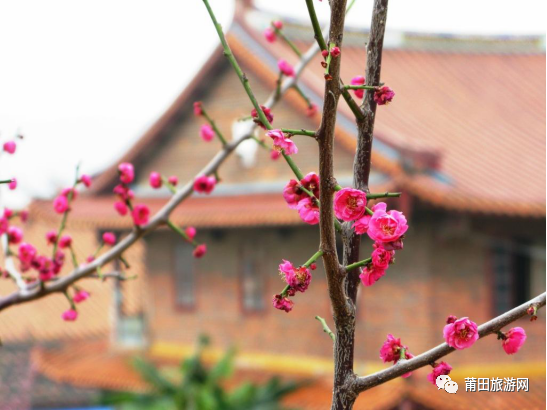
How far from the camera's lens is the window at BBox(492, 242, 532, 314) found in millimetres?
7176

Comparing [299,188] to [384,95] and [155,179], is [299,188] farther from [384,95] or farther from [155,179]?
[155,179]

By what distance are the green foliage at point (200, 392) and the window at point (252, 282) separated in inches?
26.4

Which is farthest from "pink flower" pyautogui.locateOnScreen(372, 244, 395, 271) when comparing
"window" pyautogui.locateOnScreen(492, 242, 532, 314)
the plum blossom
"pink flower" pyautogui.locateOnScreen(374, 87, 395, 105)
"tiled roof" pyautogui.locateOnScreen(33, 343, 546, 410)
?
"window" pyautogui.locateOnScreen(492, 242, 532, 314)

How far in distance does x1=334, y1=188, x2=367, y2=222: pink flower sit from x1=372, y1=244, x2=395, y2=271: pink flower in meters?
0.07

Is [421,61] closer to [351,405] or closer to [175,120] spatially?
[175,120]

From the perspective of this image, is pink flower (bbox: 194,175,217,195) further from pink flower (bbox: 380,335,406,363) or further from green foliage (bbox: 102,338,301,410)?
green foliage (bbox: 102,338,301,410)

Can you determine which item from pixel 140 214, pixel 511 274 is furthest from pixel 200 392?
pixel 140 214

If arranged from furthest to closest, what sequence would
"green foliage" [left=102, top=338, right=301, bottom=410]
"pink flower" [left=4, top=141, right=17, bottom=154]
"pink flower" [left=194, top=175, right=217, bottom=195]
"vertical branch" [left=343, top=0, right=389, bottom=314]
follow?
"green foliage" [left=102, top=338, right=301, bottom=410] < "pink flower" [left=194, top=175, right=217, bottom=195] < "pink flower" [left=4, top=141, right=17, bottom=154] < "vertical branch" [left=343, top=0, right=389, bottom=314]

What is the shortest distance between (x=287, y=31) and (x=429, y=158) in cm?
344

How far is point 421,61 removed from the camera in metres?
10.2

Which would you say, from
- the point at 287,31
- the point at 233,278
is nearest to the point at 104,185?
the point at 233,278

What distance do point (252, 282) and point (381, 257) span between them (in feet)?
27.5

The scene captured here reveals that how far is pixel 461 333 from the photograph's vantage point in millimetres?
1385

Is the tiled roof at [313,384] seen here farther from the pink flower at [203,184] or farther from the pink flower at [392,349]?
the pink flower at [392,349]
